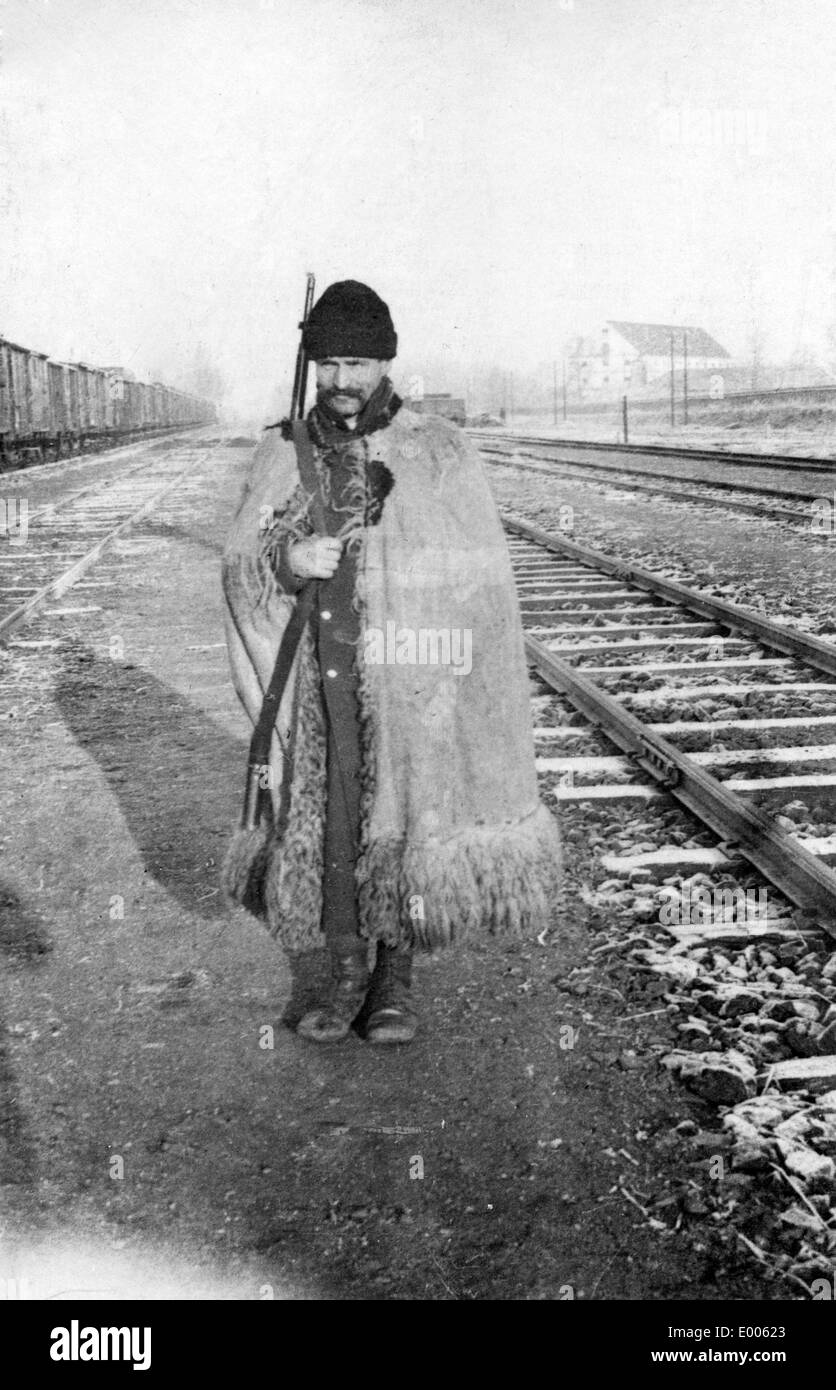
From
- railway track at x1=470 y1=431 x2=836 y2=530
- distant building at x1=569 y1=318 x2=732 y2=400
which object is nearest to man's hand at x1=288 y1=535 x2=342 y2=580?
railway track at x1=470 y1=431 x2=836 y2=530

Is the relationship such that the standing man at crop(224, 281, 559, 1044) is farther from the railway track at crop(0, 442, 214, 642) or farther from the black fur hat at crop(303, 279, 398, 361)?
the railway track at crop(0, 442, 214, 642)

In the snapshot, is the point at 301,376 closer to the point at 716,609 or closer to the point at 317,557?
the point at 317,557

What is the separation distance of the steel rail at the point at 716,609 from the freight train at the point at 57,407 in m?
20.9

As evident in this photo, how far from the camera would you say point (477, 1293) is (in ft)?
7.16

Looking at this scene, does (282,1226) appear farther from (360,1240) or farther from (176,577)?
(176,577)

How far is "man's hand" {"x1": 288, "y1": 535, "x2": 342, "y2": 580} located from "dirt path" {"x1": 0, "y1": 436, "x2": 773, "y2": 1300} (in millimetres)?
1246

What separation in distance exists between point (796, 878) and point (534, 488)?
18.5m

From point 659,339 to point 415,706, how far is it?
4550 inches

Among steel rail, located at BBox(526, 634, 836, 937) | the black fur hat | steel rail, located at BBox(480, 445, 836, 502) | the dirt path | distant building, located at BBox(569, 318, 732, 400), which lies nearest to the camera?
the dirt path

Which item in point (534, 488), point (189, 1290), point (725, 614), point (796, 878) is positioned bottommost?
point (189, 1290)

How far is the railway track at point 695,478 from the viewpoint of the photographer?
16.1 m

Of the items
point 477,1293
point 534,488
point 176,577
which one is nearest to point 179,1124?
point 477,1293

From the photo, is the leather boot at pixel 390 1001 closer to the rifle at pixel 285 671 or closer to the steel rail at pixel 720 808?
the rifle at pixel 285 671

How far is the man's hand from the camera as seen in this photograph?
9.16 ft
